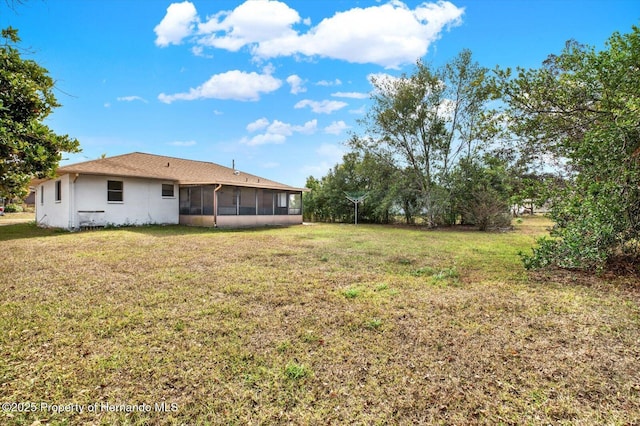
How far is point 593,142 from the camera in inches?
205

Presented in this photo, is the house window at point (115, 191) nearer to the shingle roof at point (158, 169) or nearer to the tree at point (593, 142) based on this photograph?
the shingle roof at point (158, 169)

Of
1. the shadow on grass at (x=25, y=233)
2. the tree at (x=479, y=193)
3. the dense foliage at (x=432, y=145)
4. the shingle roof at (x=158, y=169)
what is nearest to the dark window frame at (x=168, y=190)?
the shingle roof at (x=158, y=169)

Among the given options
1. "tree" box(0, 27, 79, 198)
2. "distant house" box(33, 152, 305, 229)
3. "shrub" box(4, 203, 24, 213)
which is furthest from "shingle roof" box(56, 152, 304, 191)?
"shrub" box(4, 203, 24, 213)

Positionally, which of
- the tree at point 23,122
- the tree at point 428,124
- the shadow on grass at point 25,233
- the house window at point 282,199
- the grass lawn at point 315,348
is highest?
the tree at point 428,124

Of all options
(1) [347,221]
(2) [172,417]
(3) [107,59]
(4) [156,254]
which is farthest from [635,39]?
(1) [347,221]

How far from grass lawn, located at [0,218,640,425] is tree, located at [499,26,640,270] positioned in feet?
2.57

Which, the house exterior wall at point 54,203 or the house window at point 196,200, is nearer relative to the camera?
the house exterior wall at point 54,203

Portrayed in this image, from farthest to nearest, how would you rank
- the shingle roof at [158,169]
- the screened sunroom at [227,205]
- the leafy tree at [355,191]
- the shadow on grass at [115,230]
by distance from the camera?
the leafy tree at [355,191]
the screened sunroom at [227,205]
the shingle roof at [158,169]
the shadow on grass at [115,230]

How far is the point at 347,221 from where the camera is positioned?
23.2 meters

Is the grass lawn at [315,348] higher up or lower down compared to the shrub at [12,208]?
lower down

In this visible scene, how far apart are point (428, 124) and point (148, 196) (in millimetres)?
15263

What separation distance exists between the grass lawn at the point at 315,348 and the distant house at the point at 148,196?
8.23 m

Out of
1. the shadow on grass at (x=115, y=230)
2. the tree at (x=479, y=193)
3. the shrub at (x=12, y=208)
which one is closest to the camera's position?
the shadow on grass at (x=115, y=230)

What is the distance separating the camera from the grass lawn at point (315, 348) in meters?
2.21
